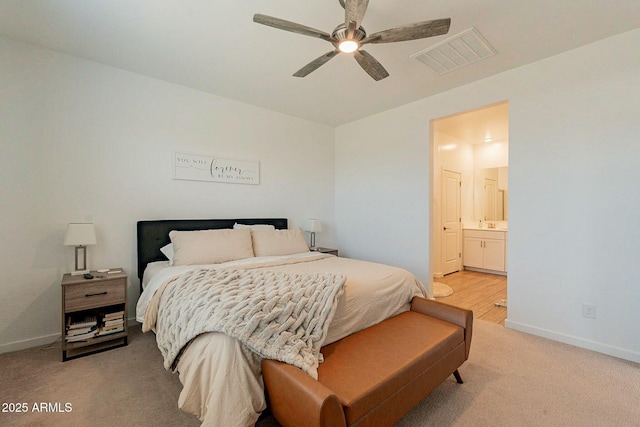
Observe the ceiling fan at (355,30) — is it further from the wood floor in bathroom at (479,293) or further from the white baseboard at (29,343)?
the white baseboard at (29,343)

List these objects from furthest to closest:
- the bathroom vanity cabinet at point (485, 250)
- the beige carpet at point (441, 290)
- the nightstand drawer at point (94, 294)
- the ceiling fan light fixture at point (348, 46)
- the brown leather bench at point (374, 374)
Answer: the bathroom vanity cabinet at point (485, 250), the beige carpet at point (441, 290), the nightstand drawer at point (94, 294), the ceiling fan light fixture at point (348, 46), the brown leather bench at point (374, 374)

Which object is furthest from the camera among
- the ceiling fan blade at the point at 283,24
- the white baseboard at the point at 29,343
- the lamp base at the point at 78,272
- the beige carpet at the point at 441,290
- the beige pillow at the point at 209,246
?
the beige carpet at the point at 441,290

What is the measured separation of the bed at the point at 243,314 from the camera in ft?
4.41

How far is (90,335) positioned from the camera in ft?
7.88

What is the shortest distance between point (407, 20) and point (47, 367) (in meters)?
3.92

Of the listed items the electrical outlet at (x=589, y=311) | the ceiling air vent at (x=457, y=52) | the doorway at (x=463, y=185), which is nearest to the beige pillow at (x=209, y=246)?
the ceiling air vent at (x=457, y=52)

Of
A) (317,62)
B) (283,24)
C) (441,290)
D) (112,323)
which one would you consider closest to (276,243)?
(112,323)

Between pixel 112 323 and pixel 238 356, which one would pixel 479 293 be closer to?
pixel 238 356

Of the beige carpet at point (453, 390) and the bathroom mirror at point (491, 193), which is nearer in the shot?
the beige carpet at point (453, 390)

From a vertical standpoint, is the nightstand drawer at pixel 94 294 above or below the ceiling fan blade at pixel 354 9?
below

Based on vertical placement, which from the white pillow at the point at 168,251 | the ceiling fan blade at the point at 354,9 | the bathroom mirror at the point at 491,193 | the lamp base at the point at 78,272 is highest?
the ceiling fan blade at the point at 354,9

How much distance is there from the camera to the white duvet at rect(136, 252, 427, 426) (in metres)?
1.29

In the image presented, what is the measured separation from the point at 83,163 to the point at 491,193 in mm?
6494

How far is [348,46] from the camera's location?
1.98 m
